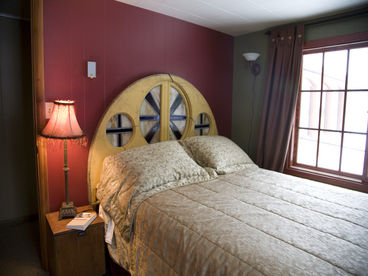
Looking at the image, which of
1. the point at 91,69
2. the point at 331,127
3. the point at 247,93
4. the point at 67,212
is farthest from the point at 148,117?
the point at 331,127

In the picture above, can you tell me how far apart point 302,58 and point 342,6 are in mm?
600

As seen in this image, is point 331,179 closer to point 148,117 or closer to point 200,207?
point 200,207

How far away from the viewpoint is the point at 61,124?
1.95m

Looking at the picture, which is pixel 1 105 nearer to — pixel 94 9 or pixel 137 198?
pixel 94 9

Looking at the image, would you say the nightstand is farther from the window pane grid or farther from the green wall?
the window pane grid

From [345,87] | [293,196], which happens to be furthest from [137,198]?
[345,87]

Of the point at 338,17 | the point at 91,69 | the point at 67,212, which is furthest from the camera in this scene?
the point at 338,17

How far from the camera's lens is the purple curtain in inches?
116

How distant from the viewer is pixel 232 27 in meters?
3.20

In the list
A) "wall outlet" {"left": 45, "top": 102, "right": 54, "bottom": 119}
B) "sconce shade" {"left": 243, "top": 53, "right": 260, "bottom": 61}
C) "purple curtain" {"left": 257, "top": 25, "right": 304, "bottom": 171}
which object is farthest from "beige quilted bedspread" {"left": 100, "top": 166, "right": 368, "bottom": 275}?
"sconce shade" {"left": 243, "top": 53, "right": 260, "bottom": 61}

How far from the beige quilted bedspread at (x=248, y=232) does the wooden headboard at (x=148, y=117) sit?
0.76 m

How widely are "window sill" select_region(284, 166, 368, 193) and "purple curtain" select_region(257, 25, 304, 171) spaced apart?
172mm

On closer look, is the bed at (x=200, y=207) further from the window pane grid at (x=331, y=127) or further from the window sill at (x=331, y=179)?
the window pane grid at (x=331, y=127)

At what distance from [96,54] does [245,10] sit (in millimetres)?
1499
